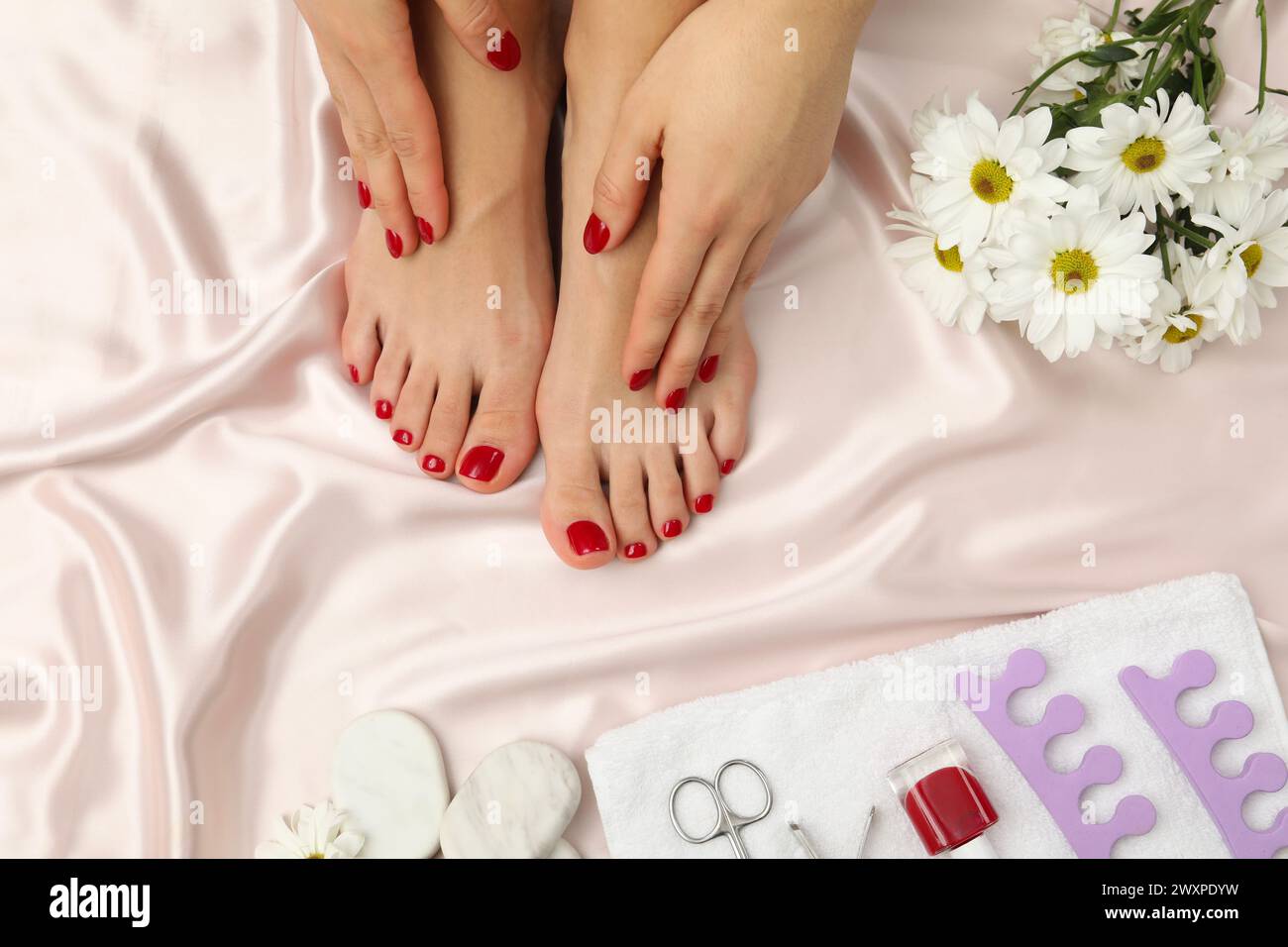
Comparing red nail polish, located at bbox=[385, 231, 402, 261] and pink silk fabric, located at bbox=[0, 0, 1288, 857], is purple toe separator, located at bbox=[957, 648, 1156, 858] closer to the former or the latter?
pink silk fabric, located at bbox=[0, 0, 1288, 857]

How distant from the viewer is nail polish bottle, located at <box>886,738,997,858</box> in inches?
30.4

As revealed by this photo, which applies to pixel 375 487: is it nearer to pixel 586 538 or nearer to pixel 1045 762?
pixel 586 538

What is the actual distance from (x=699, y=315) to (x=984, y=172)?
24 centimetres

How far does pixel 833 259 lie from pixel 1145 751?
494mm

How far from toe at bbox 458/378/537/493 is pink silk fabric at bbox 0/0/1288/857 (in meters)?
0.02

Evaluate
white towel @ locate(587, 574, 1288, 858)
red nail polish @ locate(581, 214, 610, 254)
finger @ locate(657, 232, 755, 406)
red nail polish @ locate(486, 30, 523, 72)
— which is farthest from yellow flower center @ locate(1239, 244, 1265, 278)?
red nail polish @ locate(486, 30, 523, 72)

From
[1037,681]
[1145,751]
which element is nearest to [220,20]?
[1037,681]

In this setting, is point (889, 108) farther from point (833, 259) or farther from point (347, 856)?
point (347, 856)

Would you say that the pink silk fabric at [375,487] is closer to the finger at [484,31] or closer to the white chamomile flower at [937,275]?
the white chamomile flower at [937,275]

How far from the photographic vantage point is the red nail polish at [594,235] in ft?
2.70

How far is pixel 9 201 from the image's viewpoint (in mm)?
945

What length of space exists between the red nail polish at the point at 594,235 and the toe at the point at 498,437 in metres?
0.15

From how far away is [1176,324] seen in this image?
29.5 inches

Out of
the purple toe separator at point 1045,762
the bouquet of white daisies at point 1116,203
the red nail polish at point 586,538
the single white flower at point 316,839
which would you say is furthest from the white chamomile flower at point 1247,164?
the single white flower at point 316,839
